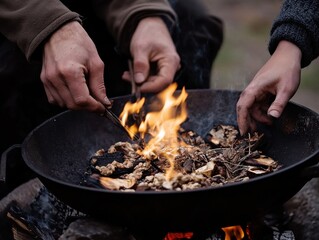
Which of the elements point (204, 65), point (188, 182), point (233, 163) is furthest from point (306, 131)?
point (204, 65)

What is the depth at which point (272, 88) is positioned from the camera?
6.74 ft

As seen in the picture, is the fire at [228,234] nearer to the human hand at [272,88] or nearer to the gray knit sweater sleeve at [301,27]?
the human hand at [272,88]

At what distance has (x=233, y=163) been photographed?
2.03 m

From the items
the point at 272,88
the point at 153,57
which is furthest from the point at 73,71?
the point at 272,88

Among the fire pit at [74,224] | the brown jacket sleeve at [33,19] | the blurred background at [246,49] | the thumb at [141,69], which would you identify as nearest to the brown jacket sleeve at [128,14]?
the thumb at [141,69]

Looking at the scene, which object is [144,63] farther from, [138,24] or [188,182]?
[188,182]

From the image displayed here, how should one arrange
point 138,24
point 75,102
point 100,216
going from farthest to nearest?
point 138,24
point 75,102
point 100,216

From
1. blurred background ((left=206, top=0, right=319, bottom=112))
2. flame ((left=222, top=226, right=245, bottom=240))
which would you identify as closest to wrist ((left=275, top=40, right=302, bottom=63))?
flame ((left=222, top=226, right=245, bottom=240))

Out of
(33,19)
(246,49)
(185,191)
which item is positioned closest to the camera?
(185,191)

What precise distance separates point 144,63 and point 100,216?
36.1 inches

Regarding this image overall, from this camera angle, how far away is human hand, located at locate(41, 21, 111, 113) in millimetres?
1971

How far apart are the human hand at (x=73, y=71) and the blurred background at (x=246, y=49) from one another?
2.32 m

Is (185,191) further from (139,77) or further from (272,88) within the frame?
(139,77)

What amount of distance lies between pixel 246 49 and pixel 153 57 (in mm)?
3736
